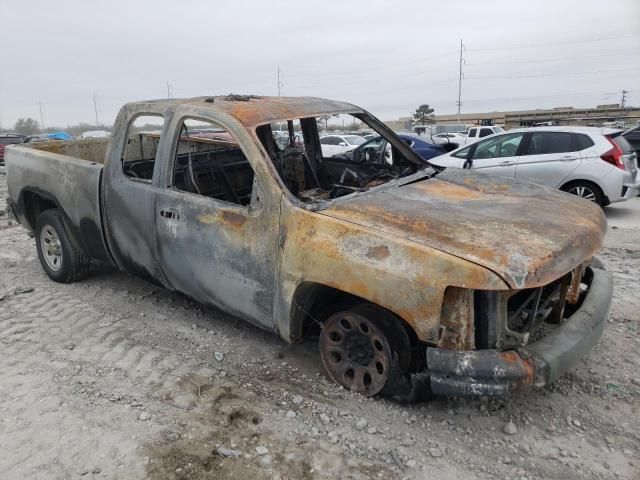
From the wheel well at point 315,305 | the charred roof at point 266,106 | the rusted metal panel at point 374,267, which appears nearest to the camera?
the rusted metal panel at point 374,267

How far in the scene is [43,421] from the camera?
3.00 metres

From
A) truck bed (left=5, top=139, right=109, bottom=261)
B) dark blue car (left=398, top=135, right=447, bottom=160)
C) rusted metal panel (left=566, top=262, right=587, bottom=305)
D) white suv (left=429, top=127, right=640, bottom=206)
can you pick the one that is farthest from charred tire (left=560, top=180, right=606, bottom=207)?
truck bed (left=5, top=139, right=109, bottom=261)

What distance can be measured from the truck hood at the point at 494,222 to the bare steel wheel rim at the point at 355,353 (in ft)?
2.01

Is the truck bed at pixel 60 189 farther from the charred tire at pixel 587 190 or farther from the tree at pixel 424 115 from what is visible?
the tree at pixel 424 115

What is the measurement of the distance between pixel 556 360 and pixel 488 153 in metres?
6.83

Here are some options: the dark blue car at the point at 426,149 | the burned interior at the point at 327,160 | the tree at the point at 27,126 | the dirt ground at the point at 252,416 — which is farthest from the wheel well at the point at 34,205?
the tree at the point at 27,126

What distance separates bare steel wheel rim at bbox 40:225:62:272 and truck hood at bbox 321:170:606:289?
324 centimetres

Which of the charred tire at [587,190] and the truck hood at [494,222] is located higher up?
the truck hood at [494,222]

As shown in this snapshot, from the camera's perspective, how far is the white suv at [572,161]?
8.02 metres

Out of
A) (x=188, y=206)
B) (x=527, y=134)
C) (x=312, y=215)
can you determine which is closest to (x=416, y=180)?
(x=312, y=215)

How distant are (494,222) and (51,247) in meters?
4.23

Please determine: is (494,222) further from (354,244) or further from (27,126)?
(27,126)

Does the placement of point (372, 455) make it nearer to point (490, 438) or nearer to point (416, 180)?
point (490, 438)

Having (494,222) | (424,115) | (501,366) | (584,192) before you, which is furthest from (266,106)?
(424,115)
